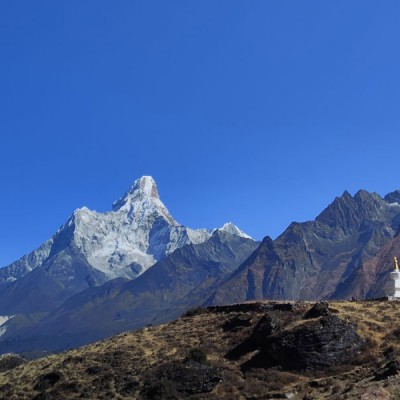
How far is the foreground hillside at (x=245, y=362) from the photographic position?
171 feet

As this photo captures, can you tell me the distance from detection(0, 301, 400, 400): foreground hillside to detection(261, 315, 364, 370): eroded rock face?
0.09m

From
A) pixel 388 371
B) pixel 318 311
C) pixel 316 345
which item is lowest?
pixel 388 371

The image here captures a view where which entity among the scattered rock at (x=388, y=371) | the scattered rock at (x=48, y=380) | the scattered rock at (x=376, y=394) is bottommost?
the scattered rock at (x=376, y=394)

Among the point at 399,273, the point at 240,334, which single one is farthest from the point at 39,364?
the point at 399,273

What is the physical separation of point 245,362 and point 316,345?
732cm

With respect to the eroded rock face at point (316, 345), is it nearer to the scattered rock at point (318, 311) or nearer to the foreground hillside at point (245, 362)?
the foreground hillside at point (245, 362)

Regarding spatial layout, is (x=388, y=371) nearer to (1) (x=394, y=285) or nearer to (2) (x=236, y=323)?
(2) (x=236, y=323)

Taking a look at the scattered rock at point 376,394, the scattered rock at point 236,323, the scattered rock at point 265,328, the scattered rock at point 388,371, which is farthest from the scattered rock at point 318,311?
the scattered rock at point 376,394

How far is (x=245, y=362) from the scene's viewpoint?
59781 mm

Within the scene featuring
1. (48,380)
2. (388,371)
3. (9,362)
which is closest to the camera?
(388,371)

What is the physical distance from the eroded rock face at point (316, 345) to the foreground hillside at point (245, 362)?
0.09 m

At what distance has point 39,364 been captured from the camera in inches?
2832

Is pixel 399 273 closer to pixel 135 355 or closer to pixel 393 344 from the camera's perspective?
pixel 393 344

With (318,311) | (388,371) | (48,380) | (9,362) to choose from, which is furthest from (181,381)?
(9,362)
